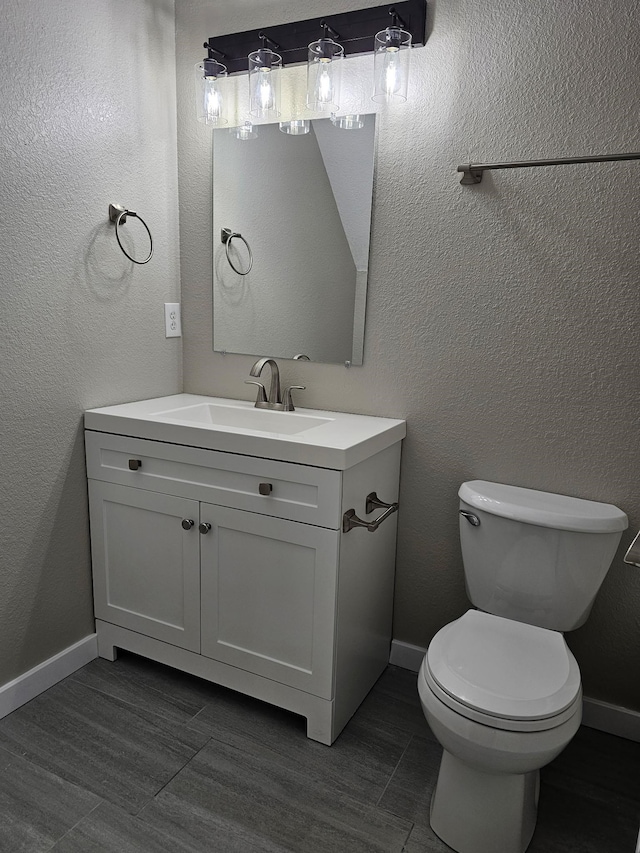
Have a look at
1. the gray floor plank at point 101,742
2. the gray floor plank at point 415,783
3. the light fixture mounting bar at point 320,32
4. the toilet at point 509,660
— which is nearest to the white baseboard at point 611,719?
the toilet at point 509,660

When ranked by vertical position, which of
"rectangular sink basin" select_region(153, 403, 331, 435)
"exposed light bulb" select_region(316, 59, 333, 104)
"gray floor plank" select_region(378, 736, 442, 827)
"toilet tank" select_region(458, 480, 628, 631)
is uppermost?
"exposed light bulb" select_region(316, 59, 333, 104)

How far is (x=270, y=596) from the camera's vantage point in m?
1.74

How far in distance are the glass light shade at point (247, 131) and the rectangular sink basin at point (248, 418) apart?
0.95 metres

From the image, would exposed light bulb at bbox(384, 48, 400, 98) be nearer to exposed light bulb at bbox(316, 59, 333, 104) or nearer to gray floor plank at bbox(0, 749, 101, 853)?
exposed light bulb at bbox(316, 59, 333, 104)

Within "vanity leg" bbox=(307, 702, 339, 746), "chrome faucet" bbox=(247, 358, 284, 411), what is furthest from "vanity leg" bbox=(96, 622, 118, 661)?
"chrome faucet" bbox=(247, 358, 284, 411)

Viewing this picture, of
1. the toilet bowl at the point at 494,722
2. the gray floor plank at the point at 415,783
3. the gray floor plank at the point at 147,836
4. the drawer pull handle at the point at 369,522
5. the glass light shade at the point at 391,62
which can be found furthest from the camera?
the glass light shade at the point at 391,62

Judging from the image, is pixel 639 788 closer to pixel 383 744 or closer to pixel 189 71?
pixel 383 744

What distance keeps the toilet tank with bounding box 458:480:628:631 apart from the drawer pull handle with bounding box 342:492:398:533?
24cm

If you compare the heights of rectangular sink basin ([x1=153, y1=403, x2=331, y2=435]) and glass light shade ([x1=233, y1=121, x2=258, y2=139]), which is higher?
glass light shade ([x1=233, y1=121, x2=258, y2=139])

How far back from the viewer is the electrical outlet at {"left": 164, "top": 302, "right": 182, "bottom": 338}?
2281mm

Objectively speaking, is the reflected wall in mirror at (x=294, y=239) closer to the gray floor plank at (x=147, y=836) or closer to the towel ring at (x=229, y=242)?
the towel ring at (x=229, y=242)

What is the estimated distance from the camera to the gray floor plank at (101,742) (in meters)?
1.56

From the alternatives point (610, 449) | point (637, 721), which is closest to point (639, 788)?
point (637, 721)

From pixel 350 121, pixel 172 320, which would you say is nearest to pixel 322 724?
pixel 172 320
